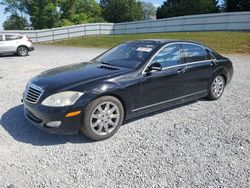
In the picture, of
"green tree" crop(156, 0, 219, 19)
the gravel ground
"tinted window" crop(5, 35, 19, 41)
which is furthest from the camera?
"green tree" crop(156, 0, 219, 19)

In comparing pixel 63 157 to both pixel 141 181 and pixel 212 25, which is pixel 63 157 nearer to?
pixel 141 181

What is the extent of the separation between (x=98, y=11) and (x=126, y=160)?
2093 inches

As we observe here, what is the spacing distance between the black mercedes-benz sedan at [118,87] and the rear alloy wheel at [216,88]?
0.14 metres

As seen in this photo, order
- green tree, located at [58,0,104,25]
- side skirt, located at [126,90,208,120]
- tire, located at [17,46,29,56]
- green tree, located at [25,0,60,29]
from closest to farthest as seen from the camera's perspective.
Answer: side skirt, located at [126,90,208,120] → tire, located at [17,46,29,56] → green tree, located at [25,0,60,29] → green tree, located at [58,0,104,25]

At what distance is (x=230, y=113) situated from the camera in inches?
195

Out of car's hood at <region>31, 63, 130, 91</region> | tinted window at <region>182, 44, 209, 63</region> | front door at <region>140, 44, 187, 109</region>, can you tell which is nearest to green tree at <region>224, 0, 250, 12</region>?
tinted window at <region>182, 44, 209, 63</region>

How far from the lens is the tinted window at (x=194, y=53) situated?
16.6 feet

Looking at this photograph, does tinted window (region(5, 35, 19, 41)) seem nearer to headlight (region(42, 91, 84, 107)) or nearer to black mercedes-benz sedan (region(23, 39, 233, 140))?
black mercedes-benz sedan (region(23, 39, 233, 140))

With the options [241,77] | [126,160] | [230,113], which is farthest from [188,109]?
[241,77]

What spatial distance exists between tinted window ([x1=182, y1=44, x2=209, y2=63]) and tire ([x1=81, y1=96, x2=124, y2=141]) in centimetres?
Result: 197

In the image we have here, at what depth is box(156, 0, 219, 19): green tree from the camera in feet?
148

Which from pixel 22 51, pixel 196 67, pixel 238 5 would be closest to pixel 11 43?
pixel 22 51

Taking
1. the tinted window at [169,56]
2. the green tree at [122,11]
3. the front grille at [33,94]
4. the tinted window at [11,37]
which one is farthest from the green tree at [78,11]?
the front grille at [33,94]

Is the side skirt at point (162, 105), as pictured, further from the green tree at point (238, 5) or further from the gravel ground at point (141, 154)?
the green tree at point (238, 5)
